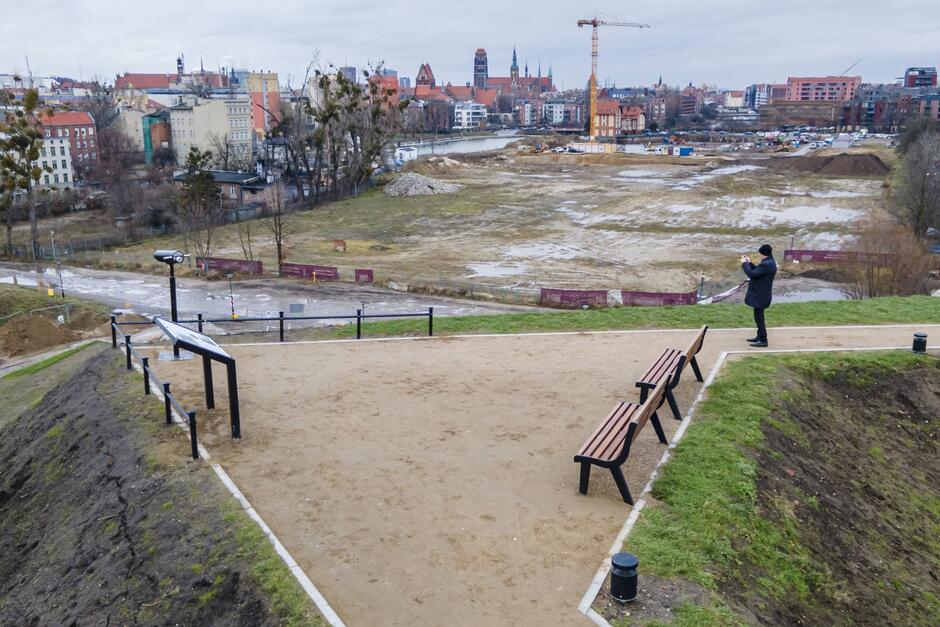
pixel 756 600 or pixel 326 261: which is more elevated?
pixel 756 600

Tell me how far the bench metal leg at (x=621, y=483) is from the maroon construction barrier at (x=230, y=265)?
32356 millimetres

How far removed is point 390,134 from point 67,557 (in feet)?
232

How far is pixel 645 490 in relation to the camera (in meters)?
8.27

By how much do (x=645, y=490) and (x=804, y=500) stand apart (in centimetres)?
191

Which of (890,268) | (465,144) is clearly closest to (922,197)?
(890,268)

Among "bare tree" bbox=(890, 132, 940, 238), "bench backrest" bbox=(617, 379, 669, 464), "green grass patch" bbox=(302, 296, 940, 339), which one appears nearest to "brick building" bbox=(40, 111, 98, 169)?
"bare tree" bbox=(890, 132, 940, 238)

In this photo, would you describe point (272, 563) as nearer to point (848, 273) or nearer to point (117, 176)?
point (848, 273)

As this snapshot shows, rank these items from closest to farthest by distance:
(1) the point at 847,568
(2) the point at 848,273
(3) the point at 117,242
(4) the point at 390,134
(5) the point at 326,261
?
(1) the point at 847,568, (2) the point at 848,273, (5) the point at 326,261, (3) the point at 117,242, (4) the point at 390,134

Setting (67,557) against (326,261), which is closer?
(67,557)

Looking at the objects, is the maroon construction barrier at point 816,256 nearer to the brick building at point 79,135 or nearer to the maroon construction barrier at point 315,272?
the maroon construction barrier at point 315,272

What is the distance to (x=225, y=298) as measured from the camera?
32.6m

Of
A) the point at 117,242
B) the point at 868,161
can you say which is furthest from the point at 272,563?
the point at 868,161

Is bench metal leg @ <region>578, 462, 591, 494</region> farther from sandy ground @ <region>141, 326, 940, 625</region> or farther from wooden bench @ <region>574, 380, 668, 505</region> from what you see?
sandy ground @ <region>141, 326, 940, 625</region>

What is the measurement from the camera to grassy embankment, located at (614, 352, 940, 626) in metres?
6.88
